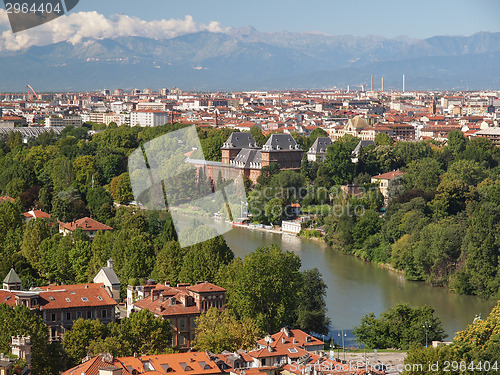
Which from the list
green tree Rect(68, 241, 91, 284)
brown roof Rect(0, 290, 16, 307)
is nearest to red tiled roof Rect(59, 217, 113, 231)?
green tree Rect(68, 241, 91, 284)

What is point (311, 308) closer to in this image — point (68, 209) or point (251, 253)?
point (251, 253)

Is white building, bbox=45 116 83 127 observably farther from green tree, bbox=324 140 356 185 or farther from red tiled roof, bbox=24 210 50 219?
red tiled roof, bbox=24 210 50 219

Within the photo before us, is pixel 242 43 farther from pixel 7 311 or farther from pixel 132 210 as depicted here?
pixel 7 311

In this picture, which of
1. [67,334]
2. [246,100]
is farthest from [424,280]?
[246,100]

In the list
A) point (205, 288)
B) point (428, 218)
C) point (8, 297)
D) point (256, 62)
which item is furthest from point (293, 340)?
point (256, 62)

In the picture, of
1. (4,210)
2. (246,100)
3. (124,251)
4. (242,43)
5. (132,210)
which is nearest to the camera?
(124,251)

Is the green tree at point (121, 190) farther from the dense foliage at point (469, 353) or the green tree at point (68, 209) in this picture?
the dense foliage at point (469, 353)
